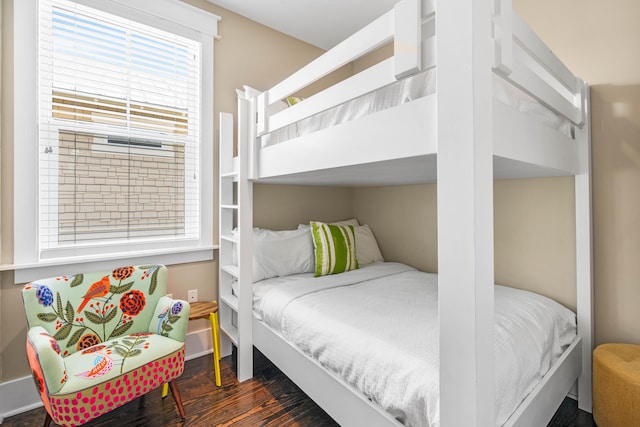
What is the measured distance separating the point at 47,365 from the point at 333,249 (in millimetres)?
1648

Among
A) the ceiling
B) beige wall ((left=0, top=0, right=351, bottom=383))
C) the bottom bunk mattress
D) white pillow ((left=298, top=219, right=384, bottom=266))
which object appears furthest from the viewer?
white pillow ((left=298, top=219, right=384, bottom=266))

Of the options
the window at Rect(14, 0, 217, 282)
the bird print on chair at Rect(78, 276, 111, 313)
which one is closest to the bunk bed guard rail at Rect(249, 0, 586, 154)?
the window at Rect(14, 0, 217, 282)

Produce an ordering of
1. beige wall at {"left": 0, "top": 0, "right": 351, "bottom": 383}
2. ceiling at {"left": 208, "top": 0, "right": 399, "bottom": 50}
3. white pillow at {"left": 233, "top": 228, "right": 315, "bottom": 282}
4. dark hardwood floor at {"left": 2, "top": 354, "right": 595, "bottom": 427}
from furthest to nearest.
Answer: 1. ceiling at {"left": 208, "top": 0, "right": 399, "bottom": 50}
2. white pillow at {"left": 233, "top": 228, "right": 315, "bottom": 282}
3. beige wall at {"left": 0, "top": 0, "right": 351, "bottom": 383}
4. dark hardwood floor at {"left": 2, "top": 354, "right": 595, "bottom": 427}

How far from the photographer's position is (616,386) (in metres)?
1.29

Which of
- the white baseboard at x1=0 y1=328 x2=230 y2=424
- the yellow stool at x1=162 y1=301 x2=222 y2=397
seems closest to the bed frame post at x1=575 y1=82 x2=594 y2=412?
the yellow stool at x1=162 y1=301 x2=222 y2=397

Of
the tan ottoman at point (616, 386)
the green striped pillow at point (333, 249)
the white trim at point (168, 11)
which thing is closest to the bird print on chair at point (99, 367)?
the green striped pillow at point (333, 249)

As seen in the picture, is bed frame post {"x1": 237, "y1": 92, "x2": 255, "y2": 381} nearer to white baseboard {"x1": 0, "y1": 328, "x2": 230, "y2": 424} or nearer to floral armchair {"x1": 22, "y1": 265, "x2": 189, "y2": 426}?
floral armchair {"x1": 22, "y1": 265, "x2": 189, "y2": 426}

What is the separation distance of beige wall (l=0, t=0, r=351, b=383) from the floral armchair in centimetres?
Result: 33

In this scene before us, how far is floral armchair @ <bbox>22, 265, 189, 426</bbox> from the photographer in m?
1.27

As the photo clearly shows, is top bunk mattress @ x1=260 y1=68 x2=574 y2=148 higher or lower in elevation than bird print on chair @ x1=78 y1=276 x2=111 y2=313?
higher

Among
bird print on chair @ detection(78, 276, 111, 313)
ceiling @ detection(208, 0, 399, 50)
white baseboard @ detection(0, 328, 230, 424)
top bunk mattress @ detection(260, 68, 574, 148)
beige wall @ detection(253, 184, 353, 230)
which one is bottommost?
white baseboard @ detection(0, 328, 230, 424)

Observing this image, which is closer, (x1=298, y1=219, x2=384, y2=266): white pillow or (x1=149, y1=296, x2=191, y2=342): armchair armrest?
(x1=149, y1=296, x2=191, y2=342): armchair armrest

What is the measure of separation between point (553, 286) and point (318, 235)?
59.3 inches

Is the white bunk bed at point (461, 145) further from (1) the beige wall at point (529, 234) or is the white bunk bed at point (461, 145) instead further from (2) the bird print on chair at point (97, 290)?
(2) the bird print on chair at point (97, 290)
